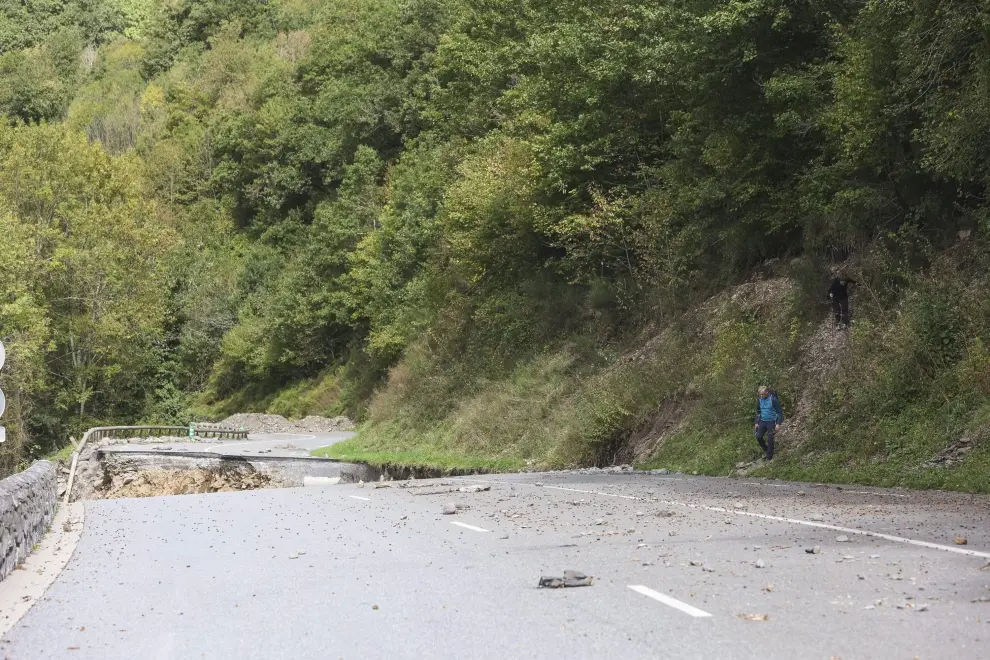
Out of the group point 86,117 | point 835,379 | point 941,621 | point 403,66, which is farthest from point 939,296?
point 86,117

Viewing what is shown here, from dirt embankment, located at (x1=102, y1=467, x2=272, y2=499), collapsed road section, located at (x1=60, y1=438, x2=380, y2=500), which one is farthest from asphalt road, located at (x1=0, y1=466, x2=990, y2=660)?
dirt embankment, located at (x1=102, y1=467, x2=272, y2=499)

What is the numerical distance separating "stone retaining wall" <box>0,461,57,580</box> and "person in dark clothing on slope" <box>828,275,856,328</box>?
52.0ft

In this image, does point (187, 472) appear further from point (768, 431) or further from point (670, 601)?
point (670, 601)

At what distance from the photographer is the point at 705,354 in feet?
90.9

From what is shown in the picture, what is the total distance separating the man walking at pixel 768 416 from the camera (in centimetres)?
2097

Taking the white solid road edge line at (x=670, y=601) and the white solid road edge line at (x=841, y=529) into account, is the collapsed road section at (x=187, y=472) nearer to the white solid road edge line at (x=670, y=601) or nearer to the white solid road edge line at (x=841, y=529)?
the white solid road edge line at (x=841, y=529)

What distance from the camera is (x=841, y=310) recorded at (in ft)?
76.9

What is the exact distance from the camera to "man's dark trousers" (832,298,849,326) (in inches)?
920

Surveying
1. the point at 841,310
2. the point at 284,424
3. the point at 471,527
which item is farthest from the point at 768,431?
the point at 284,424

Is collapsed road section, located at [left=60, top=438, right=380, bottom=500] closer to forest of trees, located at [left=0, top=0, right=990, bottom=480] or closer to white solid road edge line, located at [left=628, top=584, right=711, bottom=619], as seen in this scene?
forest of trees, located at [left=0, top=0, right=990, bottom=480]

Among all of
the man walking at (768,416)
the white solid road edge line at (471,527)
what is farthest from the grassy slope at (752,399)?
the white solid road edge line at (471,527)

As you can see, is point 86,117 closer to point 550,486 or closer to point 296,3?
point 296,3

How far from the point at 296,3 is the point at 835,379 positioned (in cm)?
11802

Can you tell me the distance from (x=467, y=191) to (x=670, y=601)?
112ft
